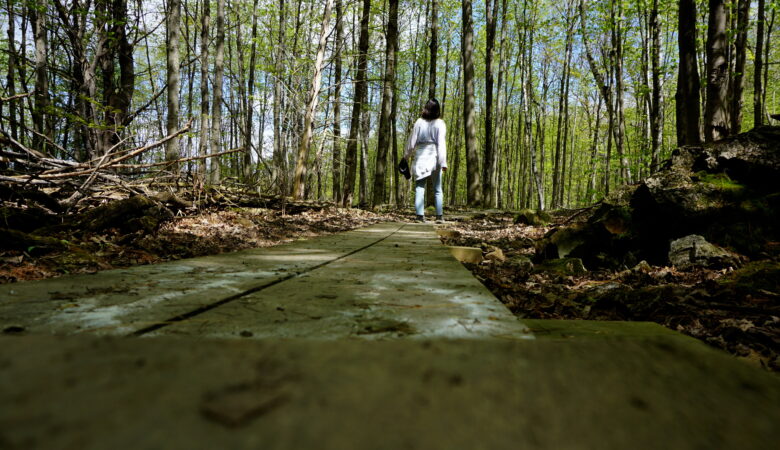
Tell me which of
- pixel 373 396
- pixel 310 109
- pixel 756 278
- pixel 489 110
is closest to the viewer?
pixel 373 396

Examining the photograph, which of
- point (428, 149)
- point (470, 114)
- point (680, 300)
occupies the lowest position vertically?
point (680, 300)

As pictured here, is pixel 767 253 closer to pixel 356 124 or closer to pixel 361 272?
pixel 361 272

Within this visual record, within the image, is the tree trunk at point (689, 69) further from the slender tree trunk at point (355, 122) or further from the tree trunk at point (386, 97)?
the tree trunk at point (386, 97)

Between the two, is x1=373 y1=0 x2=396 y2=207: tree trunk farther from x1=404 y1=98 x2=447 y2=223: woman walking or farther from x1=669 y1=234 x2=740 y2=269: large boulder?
x1=669 y1=234 x2=740 y2=269: large boulder

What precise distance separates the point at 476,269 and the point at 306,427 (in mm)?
3097

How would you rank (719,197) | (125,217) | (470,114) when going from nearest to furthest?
(719,197), (125,217), (470,114)

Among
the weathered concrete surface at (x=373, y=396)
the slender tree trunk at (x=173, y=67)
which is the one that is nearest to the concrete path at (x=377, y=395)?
the weathered concrete surface at (x=373, y=396)

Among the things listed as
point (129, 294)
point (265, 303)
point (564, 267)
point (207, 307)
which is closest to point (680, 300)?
point (564, 267)

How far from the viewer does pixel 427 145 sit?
25.3 ft

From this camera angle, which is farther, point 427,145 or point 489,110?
point 489,110

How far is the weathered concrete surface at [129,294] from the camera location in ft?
3.47

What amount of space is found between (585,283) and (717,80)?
535 centimetres

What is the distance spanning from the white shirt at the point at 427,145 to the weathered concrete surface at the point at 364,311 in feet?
19.3

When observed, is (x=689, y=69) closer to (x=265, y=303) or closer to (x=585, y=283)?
(x=585, y=283)
